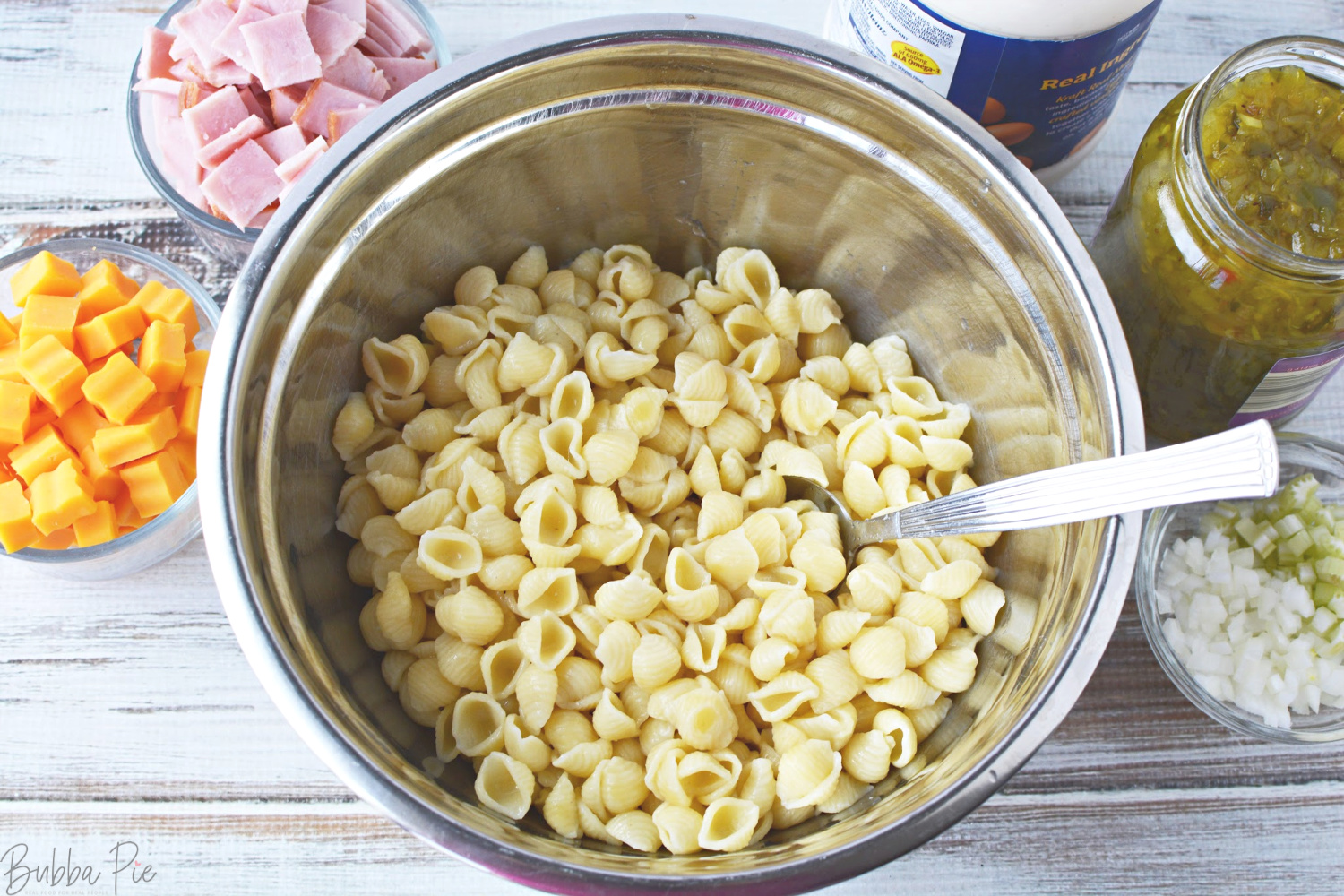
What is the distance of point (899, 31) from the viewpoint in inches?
45.1

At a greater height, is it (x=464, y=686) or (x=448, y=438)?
(x=448, y=438)

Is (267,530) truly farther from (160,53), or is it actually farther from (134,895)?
(160,53)

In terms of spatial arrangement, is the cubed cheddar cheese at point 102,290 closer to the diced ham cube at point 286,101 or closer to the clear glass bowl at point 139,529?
the clear glass bowl at point 139,529

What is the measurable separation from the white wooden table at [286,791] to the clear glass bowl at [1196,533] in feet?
0.26

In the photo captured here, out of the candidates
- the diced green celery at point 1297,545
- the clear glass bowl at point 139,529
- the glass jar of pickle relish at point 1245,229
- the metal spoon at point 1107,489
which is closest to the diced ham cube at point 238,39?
the clear glass bowl at point 139,529

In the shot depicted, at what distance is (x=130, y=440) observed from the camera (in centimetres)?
115

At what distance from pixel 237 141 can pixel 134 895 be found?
90 centimetres

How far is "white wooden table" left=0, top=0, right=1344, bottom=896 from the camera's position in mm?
1175

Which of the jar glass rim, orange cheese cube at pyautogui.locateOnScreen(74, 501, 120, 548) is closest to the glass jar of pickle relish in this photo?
the jar glass rim

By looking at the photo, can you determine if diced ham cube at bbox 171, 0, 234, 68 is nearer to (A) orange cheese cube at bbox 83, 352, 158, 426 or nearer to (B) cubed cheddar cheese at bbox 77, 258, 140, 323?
(B) cubed cheddar cheese at bbox 77, 258, 140, 323

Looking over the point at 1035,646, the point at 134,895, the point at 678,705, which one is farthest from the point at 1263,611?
the point at 134,895

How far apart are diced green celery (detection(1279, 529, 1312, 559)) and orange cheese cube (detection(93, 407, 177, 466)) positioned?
1331 mm

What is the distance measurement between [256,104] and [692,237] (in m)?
0.59

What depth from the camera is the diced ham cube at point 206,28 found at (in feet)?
4.17
